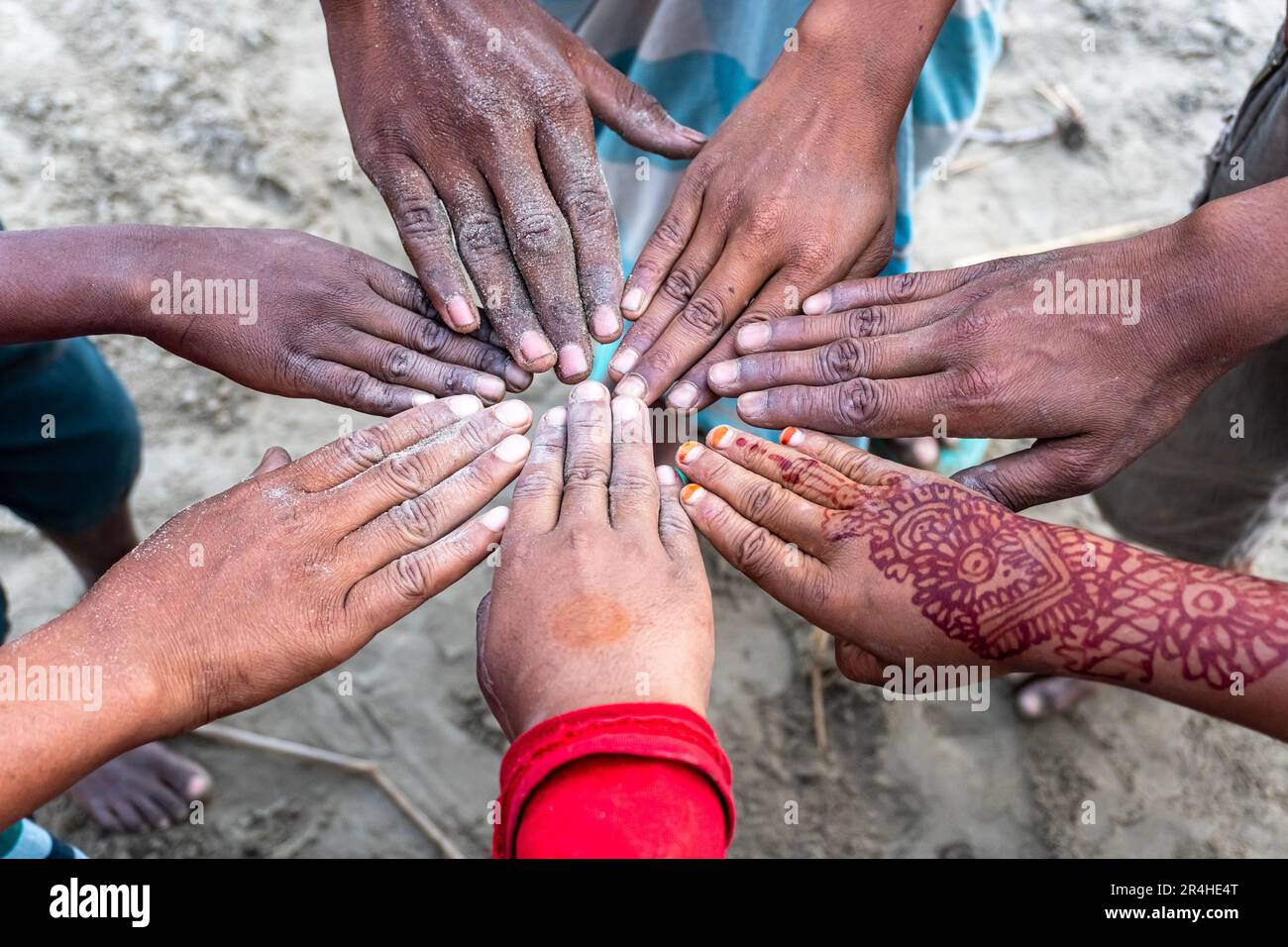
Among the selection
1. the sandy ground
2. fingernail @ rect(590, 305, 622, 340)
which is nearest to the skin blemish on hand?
fingernail @ rect(590, 305, 622, 340)

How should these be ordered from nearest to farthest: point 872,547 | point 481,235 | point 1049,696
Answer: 1. point 872,547
2. point 481,235
3. point 1049,696

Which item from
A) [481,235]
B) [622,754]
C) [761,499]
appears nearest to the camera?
[622,754]

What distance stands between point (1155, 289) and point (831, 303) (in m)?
A: 0.66

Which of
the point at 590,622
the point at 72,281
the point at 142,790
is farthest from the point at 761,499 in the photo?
the point at 142,790

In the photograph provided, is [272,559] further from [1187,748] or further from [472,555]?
[1187,748]

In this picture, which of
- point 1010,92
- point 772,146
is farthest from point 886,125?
point 1010,92

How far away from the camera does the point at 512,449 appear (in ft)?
6.63

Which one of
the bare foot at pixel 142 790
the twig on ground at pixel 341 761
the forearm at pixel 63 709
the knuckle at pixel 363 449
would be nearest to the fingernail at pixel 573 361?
the knuckle at pixel 363 449

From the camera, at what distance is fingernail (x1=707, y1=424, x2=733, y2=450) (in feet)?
6.79

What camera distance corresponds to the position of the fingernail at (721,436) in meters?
2.07

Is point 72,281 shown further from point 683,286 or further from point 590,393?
point 683,286

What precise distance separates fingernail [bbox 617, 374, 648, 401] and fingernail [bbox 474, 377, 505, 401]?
27 centimetres

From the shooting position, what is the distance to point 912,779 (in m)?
2.98

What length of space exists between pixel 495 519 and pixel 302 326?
73 centimetres
